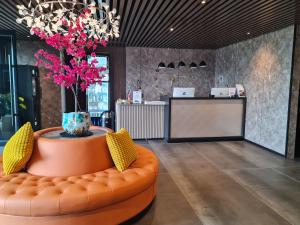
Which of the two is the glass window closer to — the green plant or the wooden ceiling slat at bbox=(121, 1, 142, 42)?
the wooden ceiling slat at bbox=(121, 1, 142, 42)

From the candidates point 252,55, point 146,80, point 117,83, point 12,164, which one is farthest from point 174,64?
point 12,164

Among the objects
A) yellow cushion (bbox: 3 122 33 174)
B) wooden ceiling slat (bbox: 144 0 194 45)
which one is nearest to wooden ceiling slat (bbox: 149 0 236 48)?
wooden ceiling slat (bbox: 144 0 194 45)

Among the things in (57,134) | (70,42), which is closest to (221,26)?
(70,42)

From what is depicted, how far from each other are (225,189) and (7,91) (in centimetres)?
551

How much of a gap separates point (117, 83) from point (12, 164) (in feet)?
17.6

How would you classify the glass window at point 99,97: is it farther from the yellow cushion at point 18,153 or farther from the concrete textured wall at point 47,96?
the yellow cushion at point 18,153

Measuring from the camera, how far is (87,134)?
3.21m

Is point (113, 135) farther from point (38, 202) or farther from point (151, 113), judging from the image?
point (151, 113)

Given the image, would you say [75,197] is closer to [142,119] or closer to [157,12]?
[157,12]

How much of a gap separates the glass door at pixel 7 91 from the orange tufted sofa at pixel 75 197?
141 inches

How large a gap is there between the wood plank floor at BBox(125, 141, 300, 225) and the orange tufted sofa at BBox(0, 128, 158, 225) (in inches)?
12.5

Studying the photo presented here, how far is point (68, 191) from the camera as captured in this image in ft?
7.39

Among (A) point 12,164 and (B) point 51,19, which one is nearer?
(A) point 12,164

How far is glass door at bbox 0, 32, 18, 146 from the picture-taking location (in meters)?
5.57
